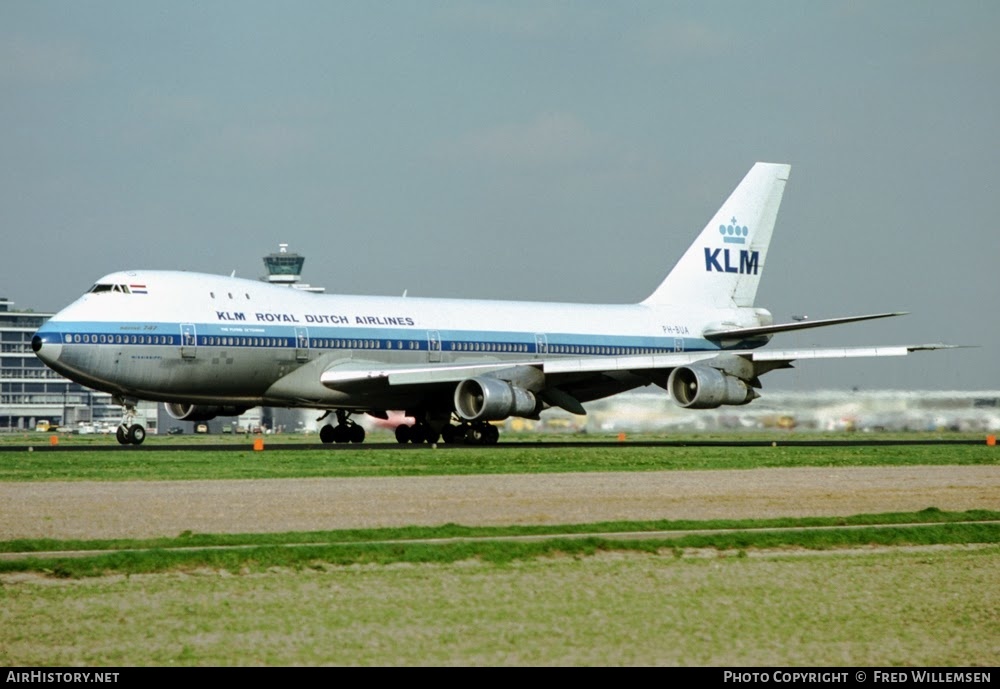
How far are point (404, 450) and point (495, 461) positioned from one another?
5143mm

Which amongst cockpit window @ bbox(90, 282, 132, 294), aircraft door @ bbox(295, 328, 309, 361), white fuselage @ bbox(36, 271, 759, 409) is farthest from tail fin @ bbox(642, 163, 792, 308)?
cockpit window @ bbox(90, 282, 132, 294)

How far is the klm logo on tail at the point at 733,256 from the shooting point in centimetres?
5556

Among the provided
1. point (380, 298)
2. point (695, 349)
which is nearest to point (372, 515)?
point (380, 298)

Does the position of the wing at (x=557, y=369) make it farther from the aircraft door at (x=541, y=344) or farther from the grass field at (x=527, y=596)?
the grass field at (x=527, y=596)

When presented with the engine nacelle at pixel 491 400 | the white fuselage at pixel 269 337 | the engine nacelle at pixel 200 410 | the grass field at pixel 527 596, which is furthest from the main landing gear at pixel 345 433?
the grass field at pixel 527 596

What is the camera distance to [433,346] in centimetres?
4672

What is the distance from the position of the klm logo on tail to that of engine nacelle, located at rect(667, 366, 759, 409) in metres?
11.3

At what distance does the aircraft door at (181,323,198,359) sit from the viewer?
134 ft

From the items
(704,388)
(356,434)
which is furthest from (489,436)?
(704,388)

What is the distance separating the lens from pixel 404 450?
39.7m

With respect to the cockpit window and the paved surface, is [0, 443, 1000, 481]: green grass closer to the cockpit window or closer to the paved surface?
the paved surface

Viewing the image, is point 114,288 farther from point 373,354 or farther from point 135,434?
point 373,354

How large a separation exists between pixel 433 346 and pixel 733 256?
14673 millimetres
